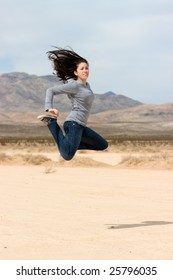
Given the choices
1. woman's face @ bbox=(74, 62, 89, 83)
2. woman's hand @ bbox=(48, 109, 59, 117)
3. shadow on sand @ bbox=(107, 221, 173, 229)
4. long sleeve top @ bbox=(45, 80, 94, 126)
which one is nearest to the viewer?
woman's hand @ bbox=(48, 109, 59, 117)

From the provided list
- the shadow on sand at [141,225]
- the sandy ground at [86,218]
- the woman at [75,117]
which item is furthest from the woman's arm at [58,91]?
the shadow on sand at [141,225]

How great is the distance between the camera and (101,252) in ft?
22.9

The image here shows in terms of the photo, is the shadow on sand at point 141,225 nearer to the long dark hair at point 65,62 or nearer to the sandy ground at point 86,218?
the sandy ground at point 86,218

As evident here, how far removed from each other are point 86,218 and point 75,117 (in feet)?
7.68

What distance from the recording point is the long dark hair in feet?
29.8

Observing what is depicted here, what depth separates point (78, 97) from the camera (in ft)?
28.5

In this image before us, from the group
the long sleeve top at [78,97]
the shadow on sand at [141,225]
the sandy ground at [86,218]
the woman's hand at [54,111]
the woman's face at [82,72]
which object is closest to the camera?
the sandy ground at [86,218]

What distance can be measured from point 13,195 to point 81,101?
5.93 m

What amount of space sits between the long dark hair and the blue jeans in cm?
83

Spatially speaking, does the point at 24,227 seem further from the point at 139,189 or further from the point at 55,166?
the point at 55,166

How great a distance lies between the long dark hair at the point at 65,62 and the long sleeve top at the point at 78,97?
0.38 metres

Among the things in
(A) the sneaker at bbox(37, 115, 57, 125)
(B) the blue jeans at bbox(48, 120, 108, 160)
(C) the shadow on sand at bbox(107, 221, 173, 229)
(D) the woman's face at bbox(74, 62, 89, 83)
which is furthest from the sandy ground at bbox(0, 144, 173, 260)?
(D) the woman's face at bbox(74, 62, 89, 83)

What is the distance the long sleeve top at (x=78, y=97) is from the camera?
859cm

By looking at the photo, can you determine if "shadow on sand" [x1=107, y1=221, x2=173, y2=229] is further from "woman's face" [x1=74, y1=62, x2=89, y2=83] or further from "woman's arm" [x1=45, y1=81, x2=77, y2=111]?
"woman's face" [x1=74, y1=62, x2=89, y2=83]
